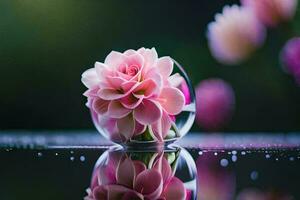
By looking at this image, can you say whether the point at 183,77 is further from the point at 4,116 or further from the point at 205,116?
the point at 4,116

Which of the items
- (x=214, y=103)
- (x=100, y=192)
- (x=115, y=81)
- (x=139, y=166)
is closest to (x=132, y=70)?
(x=115, y=81)

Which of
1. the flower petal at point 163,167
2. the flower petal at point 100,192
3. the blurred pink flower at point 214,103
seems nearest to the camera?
the flower petal at point 100,192

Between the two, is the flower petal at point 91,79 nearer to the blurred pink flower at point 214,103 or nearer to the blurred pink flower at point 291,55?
the blurred pink flower at point 214,103

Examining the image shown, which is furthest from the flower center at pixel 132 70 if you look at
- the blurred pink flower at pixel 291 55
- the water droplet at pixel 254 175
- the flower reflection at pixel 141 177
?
the blurred pink flower at pixel 291 55

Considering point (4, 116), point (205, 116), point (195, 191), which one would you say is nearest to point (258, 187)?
point (195, 191)

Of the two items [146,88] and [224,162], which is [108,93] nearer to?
[146,88]
